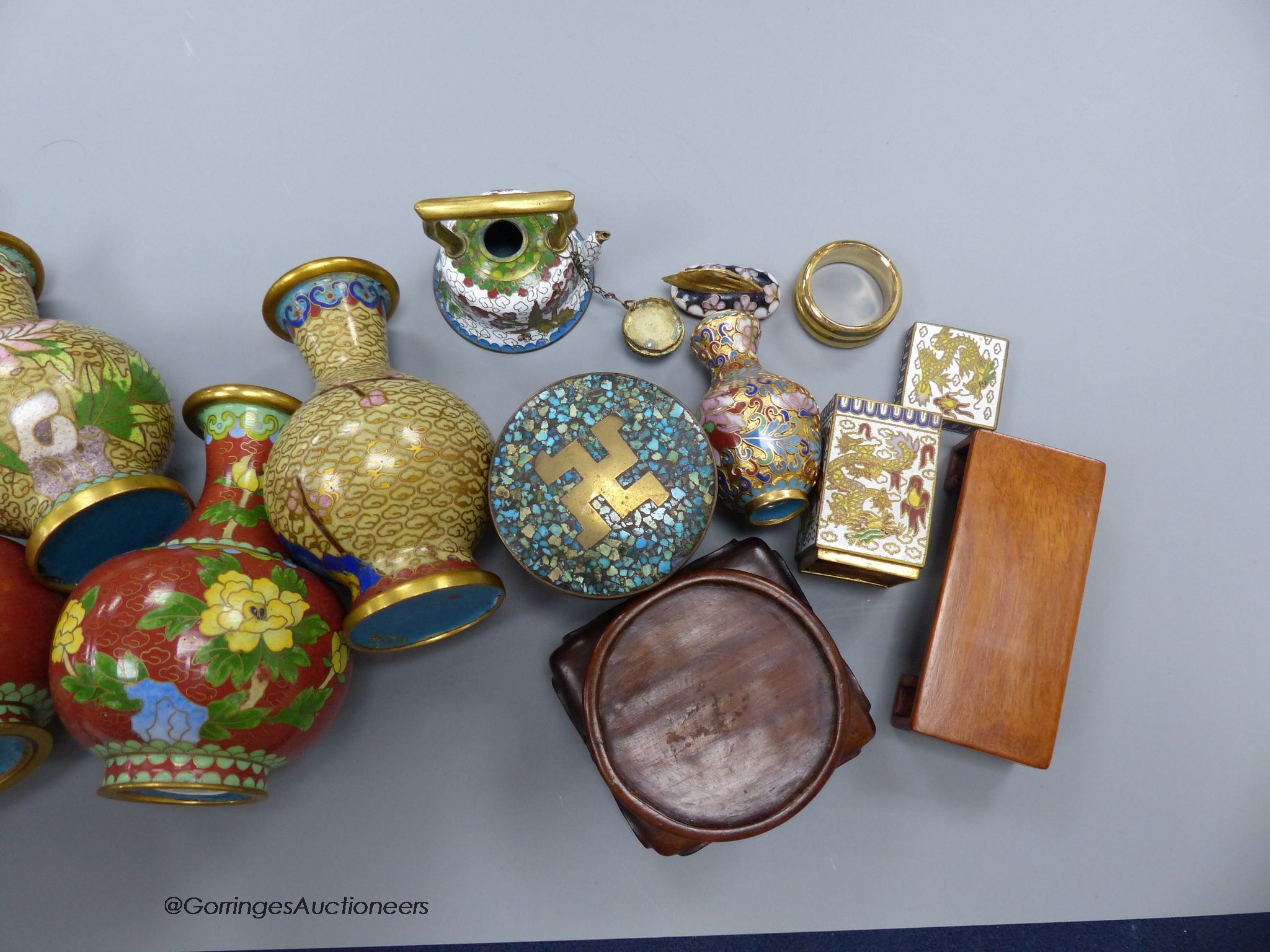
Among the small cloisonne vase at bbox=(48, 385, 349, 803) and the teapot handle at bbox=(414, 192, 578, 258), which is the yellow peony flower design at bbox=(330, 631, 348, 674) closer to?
the small cloisonne vase at bbox=(48, 385, 349, 803)

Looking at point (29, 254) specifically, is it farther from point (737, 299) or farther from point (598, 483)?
point (737, 299)

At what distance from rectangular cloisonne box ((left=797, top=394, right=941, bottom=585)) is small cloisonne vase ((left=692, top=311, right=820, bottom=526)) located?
0.04m

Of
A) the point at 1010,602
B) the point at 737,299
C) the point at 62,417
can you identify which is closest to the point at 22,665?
the point at 62,417

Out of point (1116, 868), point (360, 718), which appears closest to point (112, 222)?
point (360, 718)

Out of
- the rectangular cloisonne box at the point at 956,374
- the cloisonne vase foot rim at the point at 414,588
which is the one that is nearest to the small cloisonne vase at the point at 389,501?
the cloisonne vase foot rim at the point at 414,588

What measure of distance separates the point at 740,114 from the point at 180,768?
5.01 feet

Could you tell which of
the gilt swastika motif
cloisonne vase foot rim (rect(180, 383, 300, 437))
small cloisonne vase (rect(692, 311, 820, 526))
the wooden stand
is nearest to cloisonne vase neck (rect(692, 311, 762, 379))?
small cloisonne vase (rect(692, 311, 820, 526))

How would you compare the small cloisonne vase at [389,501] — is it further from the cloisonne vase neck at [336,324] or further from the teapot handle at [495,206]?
the teapot handle at [495,206]

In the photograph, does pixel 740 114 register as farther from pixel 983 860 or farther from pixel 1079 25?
pixel 983 860

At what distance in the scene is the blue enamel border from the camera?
1.38 metres

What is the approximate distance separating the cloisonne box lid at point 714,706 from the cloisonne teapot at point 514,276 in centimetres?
56

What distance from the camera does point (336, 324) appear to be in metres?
1.19

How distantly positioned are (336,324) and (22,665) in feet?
2.18

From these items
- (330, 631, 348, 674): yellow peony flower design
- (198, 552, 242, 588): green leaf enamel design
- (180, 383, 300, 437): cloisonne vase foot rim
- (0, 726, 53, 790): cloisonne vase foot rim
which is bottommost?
(0, 726, 53, 790): cloisonne vase foot rim
